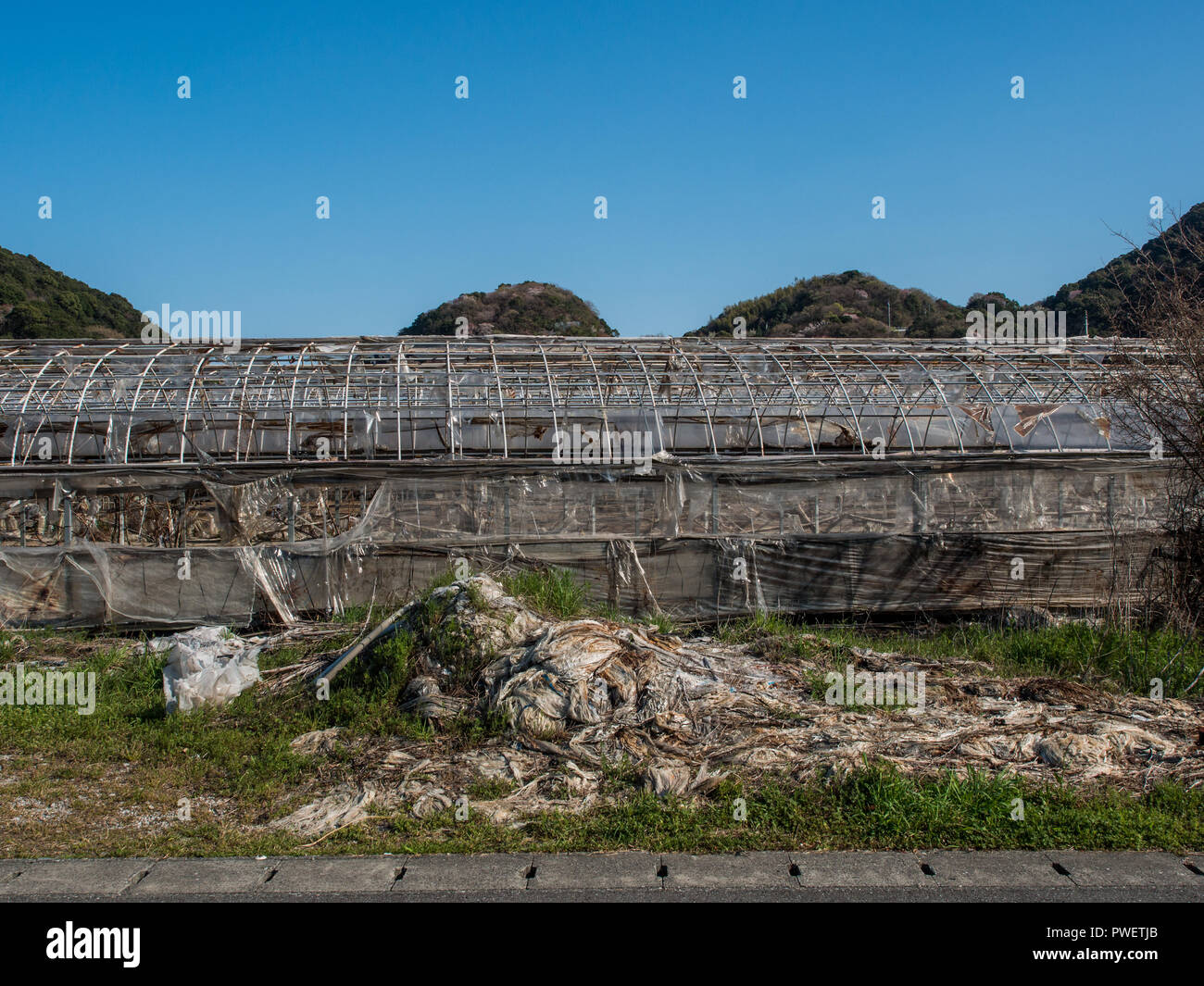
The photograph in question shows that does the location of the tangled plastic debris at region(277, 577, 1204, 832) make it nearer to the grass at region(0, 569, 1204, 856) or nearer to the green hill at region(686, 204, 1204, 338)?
the grass at region(0, 569, 1204, 856)

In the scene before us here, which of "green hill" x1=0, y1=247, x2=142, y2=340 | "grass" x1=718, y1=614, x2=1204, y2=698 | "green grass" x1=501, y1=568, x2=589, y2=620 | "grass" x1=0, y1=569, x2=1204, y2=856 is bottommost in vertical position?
"grass" x1=0, y1=569, x2=1204, y2=856

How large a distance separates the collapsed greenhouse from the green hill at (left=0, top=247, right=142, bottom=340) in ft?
64.3

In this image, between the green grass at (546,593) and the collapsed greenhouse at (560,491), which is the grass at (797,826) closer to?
the green grass at (546,593)

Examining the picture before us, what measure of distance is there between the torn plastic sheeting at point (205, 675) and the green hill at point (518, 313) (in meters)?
34.3

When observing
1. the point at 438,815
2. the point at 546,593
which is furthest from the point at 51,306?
the point at 438,815

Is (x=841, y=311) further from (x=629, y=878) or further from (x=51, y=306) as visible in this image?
(x=629, y=878)

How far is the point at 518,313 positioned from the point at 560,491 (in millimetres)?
36233

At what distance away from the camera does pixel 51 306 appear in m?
34.2

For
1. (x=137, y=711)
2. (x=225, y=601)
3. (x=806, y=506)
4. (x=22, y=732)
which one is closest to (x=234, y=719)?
(x=137, y=711)

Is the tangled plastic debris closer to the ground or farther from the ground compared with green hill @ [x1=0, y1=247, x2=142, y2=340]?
closer to the ground

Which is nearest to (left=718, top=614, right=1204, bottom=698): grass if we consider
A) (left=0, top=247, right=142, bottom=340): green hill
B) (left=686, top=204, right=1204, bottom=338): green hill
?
(left=686, top=204, right=1204, bottom=338): green hill

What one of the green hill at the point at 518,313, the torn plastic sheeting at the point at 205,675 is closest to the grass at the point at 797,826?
the torn plastic sheeting at the point at 205,675

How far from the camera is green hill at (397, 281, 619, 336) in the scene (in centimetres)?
4253

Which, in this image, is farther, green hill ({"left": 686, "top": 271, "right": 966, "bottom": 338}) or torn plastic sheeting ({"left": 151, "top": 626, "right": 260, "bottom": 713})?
green hill ({"left": 686, "top": 271, "right": 966, "bottom": 338})
